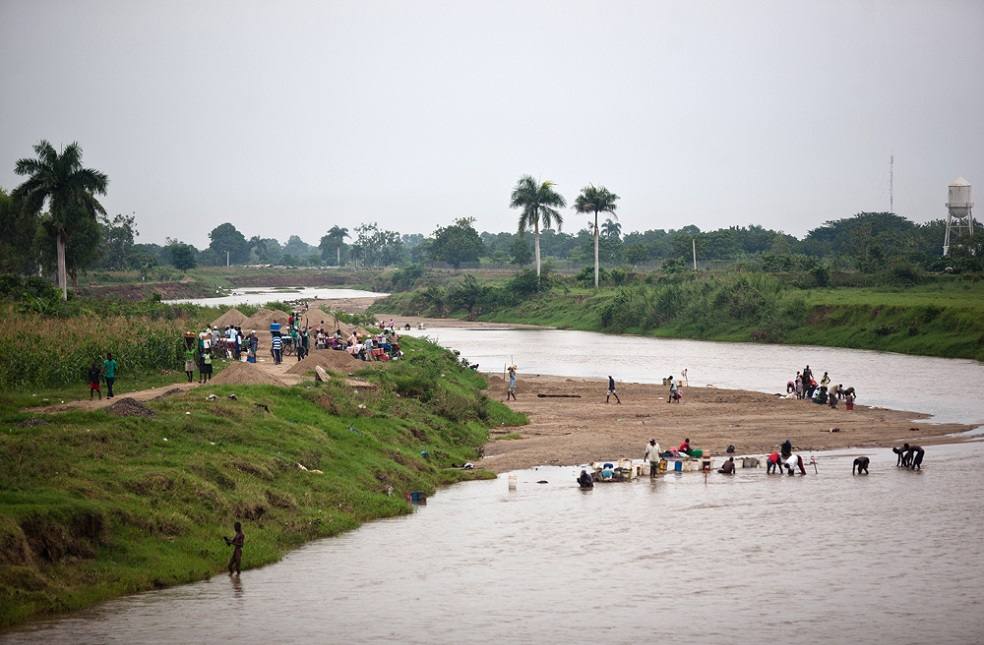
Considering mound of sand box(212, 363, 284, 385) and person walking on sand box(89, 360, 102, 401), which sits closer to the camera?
person walking on sand box(89, 360, 102, 401)

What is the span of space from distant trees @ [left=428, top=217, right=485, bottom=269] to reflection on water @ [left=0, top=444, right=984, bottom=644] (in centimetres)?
16109

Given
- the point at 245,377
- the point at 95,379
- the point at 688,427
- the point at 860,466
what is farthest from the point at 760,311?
the point at 95,379

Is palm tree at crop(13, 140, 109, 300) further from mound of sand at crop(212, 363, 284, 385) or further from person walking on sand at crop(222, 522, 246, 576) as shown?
person walking on sand at crop(222, 522, 246, 576)

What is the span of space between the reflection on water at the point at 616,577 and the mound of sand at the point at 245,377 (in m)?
8.78

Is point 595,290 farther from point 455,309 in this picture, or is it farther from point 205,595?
point 205,595

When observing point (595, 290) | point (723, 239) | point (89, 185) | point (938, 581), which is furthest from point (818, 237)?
point (938, 581)

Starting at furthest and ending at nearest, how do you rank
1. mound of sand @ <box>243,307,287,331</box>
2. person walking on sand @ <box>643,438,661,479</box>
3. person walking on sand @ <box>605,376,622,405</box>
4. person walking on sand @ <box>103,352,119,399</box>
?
1. mound of sand @ <box>243,307,287,331</box>
2. person walking on sand @ <box>605,376,622,405</box>
3. person walking on sand @ <box>103,352,119,399</box>
4. person walking on sand @ <box>643,438,661,479</box>

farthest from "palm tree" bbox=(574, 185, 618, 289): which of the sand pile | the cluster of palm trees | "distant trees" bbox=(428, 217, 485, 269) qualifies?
the sand pile

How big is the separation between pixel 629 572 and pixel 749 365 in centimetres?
4773

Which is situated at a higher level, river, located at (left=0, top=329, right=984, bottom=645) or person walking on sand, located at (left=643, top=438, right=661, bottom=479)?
person walking on sand, located at (left=643, top=438, right=661, bottom=479)

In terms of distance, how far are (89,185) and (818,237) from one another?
135 meters

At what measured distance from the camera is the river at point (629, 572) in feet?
64.5

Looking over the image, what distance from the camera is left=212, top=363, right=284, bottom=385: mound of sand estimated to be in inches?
1443

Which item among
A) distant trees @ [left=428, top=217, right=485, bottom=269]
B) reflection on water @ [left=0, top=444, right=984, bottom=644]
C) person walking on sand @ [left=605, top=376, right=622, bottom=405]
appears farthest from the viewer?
distant trees @ [left=428, top=217, right=485, bottom=269]
